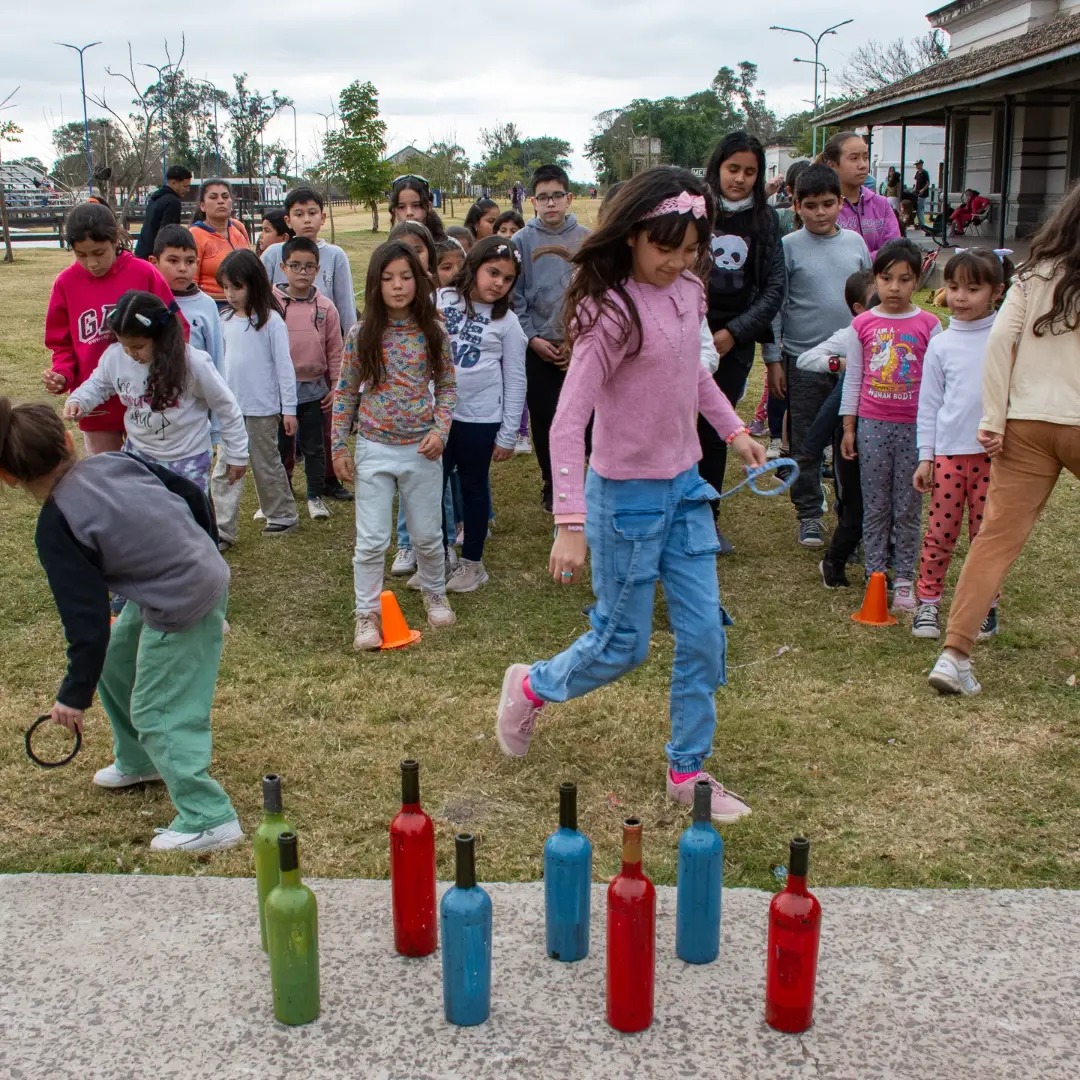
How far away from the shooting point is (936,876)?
11.1ft

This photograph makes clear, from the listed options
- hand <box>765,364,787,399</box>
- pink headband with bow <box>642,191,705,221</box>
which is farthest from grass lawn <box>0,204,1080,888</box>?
pink headband with bow <box>642,191,705,221</box>

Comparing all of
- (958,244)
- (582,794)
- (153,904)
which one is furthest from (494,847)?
(958,244)

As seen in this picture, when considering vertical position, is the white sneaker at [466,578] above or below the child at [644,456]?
below

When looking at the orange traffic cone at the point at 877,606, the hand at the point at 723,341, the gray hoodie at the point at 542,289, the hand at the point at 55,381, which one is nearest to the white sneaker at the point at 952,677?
the orange traffic cone at the point at 877,606

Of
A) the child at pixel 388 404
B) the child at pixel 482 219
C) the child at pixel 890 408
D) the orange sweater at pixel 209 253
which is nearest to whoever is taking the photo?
the child at pixel 388 404

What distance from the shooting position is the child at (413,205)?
23.6 ft

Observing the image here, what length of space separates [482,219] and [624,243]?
5.36 metres

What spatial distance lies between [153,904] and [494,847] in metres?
0.99

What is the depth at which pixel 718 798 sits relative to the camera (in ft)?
12.2

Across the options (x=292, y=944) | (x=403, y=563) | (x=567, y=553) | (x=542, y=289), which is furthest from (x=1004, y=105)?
(x=292, y=944)

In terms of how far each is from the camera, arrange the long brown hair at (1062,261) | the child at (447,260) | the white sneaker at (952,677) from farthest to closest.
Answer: the child at (447,260), the white sneaker at (952,677), the long brown hair at (1062,261)

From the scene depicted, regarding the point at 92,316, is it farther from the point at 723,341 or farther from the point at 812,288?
the point at 812,288

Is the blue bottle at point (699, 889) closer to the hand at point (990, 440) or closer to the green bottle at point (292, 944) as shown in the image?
the green bottle at point (292, 944)

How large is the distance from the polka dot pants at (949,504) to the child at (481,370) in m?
2.01
